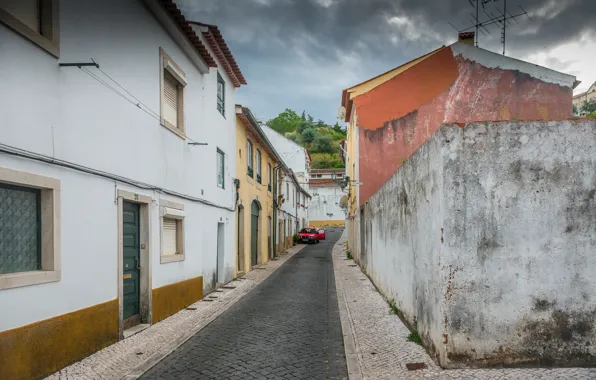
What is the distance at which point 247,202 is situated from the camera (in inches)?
691

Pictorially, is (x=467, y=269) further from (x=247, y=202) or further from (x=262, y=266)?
(x=262, y=266)

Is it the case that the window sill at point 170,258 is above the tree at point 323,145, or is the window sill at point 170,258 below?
below

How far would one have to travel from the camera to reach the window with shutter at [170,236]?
931cm

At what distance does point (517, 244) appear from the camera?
5184 mm

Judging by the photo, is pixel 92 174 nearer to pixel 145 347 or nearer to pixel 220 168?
pixel 145 347

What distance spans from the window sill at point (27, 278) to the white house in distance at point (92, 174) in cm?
2

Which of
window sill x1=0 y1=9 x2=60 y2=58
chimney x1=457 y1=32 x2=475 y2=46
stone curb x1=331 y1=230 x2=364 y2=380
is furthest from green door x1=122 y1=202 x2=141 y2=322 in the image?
chimney x1=457 y1=32 x2=475 y2=46

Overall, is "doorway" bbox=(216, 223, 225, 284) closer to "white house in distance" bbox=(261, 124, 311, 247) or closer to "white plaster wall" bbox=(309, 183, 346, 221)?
"white house in distance" bbox=(261, 124, 311, 247)

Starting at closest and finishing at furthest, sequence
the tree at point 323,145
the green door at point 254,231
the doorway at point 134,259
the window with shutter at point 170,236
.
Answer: the doorway at point 134,259 < the window with shutter at point 170,236 < the green door at point 254,231 < the tree at point 323,145

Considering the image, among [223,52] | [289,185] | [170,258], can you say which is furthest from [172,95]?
[289,185]

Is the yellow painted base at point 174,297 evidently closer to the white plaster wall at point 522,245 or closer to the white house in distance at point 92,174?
the white house in distance at point 92,174

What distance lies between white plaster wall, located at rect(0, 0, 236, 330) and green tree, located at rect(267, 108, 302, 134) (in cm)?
6565

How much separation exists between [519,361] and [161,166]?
672 cm

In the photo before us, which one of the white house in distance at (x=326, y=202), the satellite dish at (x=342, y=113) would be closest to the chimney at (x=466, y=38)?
the satellite dish at (x=342, y=113)
